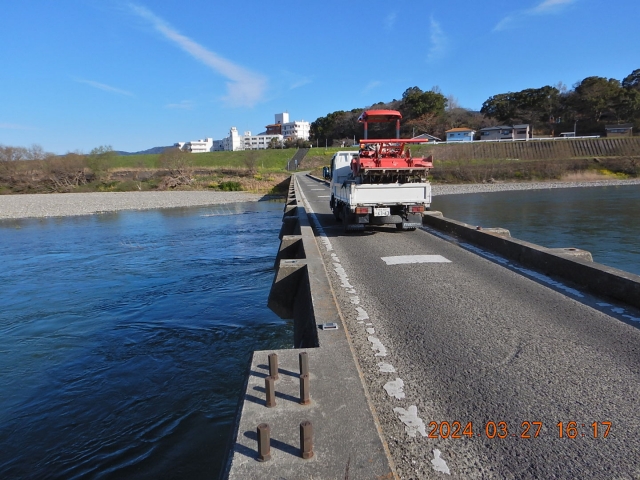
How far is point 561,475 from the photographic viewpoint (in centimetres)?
272

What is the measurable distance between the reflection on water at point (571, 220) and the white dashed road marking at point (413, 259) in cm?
623

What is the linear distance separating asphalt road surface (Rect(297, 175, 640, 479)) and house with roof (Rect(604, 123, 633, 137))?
83.4 meters

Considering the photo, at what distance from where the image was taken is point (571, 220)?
24.2 metres

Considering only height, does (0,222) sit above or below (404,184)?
below

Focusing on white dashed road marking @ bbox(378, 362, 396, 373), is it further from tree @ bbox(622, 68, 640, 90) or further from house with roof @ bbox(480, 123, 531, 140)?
tree @ bbox(622, 68, 640, 90)

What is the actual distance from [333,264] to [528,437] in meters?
5.82

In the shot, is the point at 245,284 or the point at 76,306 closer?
the point at 76,306

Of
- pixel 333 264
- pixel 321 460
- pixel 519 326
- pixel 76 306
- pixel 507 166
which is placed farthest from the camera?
pixel 507 166

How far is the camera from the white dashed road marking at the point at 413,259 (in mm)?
8773

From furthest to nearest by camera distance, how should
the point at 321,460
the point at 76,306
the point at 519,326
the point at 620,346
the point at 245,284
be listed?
the point at 245,284 → the point at 76,306 → the point at 519,326 → the point at 620,346 → the point at 321,460

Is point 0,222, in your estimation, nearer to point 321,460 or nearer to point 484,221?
point 484,221

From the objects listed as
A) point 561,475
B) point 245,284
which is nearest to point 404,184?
point 245,284

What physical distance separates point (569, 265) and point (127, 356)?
6.99 m
